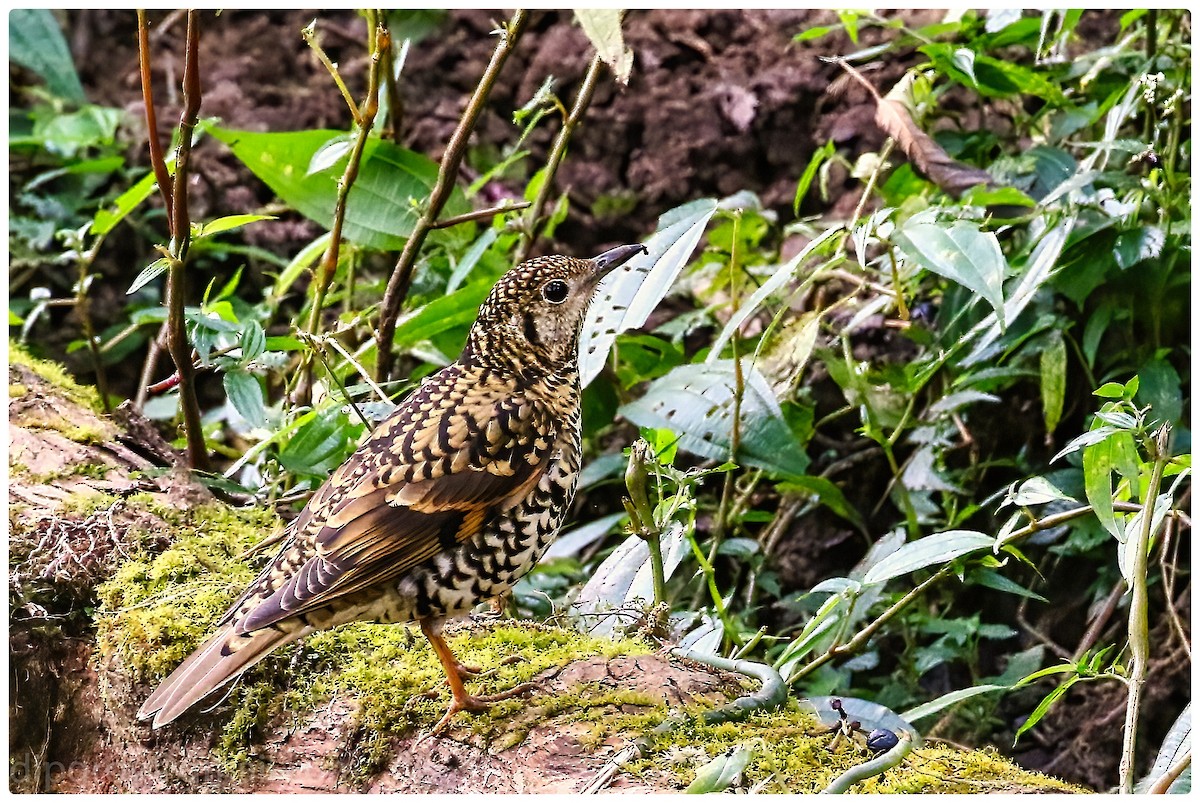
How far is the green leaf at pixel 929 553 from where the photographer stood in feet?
7.64

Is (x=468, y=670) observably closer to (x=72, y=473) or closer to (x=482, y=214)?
(x=482, y=214)

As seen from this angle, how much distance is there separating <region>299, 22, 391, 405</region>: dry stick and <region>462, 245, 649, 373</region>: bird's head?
69 centimetres

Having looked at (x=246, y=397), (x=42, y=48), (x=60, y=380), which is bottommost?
(x=60, y=380)

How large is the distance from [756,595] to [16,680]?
2442 mm

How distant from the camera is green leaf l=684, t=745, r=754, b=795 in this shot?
1966mm

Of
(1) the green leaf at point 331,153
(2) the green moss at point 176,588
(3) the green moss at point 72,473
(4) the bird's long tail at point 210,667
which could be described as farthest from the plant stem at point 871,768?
(3) the green moss at point 72,473

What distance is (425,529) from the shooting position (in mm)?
2553

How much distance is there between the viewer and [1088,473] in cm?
223

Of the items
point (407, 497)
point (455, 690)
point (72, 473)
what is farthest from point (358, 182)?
point (455, 690)

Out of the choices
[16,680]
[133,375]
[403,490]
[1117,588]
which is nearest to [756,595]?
[1117,588]

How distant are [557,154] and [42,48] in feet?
4.83

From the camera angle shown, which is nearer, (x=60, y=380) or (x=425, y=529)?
(x=425, y=529)

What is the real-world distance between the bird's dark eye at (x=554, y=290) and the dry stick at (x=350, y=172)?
2.55ft

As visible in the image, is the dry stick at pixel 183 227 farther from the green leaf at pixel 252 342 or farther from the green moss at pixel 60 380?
the green moss at pixel 60 380
